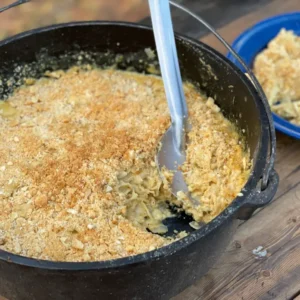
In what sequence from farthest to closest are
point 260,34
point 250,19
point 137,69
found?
point 250,19 < point 260,34 < point 137,69

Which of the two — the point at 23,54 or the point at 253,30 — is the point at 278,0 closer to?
the point at 253,30

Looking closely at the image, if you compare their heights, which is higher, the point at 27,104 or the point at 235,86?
the point at 27,104

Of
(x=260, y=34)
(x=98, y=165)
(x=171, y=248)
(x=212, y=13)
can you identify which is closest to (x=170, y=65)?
(x=98, y=165)

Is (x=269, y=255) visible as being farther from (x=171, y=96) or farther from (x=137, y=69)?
(x=137, y=69)

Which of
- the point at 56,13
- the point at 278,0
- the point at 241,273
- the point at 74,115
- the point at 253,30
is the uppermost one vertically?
the point at 56,13

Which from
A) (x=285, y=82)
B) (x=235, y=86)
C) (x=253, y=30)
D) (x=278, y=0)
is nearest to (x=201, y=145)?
(x=235, y=86)

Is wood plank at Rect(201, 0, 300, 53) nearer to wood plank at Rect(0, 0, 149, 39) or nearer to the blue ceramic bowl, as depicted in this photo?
the blue ceramic bowl
